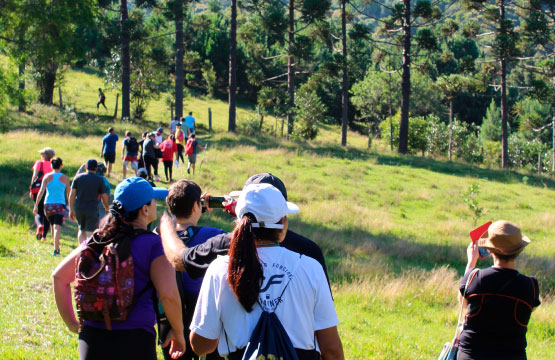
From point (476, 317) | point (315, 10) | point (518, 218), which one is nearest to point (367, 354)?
point (476, 317)

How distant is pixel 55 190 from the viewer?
9117mm

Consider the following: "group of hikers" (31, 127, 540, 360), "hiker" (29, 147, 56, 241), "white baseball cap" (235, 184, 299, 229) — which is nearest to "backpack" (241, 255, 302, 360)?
"group of hikers" (31, 127, 540, 360)

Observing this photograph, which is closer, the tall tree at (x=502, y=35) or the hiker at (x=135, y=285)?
the hiker at (x=135, y=285)

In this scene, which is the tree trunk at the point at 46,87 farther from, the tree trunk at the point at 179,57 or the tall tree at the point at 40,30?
the tall tree at the point at 40,30

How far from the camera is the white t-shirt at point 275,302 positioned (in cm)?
250

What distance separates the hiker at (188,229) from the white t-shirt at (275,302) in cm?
Result: 113

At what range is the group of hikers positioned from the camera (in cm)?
251

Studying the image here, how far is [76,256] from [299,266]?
1383 mm

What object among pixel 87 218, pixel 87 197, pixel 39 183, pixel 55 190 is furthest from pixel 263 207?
pixel 39 183

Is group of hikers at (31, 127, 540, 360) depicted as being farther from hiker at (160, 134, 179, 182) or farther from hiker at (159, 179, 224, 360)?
hiker at (160, 134, 179, 182)

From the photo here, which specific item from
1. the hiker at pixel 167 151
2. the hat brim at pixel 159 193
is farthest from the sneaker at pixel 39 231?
the hat brim at pixel 159 193

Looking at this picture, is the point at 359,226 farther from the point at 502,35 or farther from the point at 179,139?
the point at 502,35

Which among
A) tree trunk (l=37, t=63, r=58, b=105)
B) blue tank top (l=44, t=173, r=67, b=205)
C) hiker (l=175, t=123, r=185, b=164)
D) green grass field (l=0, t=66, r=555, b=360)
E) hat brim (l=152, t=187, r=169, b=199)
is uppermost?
tree trunk (l=37, t=63, r=58, b=105)

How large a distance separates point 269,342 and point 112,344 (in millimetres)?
1094
